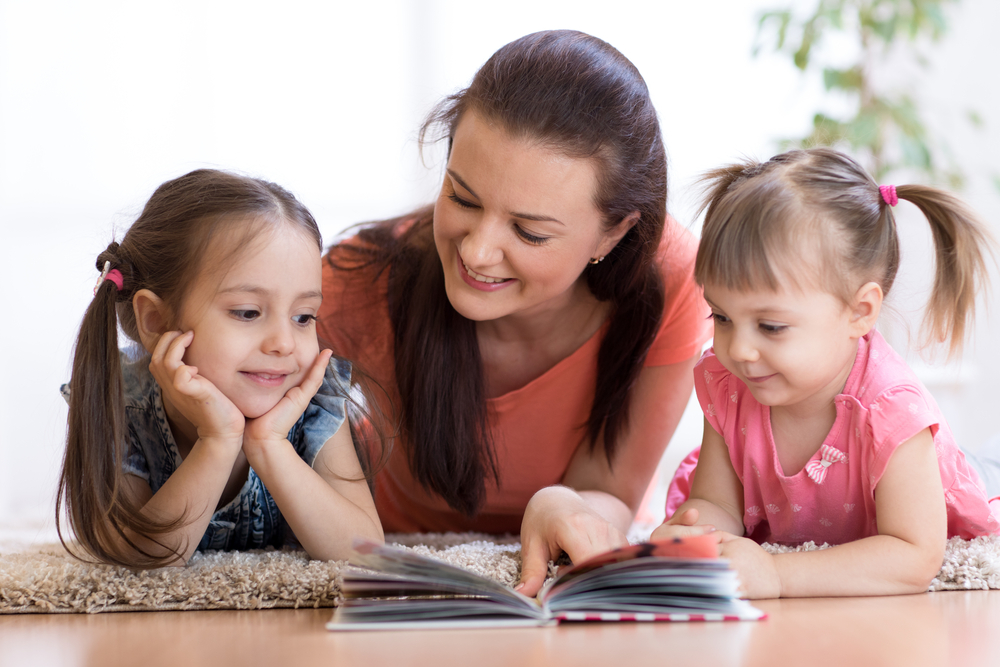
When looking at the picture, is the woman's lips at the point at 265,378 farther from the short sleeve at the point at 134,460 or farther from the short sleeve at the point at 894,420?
the short sleeve at the point at 894,420

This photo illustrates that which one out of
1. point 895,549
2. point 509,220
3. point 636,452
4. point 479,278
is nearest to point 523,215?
point 509,220

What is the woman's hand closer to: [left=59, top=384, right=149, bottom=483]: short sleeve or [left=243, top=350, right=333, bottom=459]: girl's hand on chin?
[left=243, top=350, right=333, bottom=459]: girl's hand on chin

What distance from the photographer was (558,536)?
1.07m

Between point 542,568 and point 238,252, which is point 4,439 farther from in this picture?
point 542,568

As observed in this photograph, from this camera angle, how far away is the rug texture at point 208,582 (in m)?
1.00

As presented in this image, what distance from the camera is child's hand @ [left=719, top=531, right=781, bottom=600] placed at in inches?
38.5

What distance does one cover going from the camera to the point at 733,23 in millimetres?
2939

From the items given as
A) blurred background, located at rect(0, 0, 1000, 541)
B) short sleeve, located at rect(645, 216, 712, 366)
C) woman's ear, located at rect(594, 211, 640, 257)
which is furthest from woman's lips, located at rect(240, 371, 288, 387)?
blurred background, located at rect(0, 0, 1000, 541)

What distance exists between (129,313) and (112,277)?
0.20 feet

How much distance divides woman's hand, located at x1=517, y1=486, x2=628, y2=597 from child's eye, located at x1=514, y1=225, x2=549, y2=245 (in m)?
0.37

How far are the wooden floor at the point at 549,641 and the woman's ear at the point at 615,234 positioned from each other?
2.08 ft

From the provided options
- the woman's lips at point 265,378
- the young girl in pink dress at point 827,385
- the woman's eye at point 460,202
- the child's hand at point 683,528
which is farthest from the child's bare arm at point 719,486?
the woman's lips at point 265,378

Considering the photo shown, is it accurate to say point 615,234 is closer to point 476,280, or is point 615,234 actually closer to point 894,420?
point 476,280

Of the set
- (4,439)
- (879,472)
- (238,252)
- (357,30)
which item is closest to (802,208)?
(879,472)
